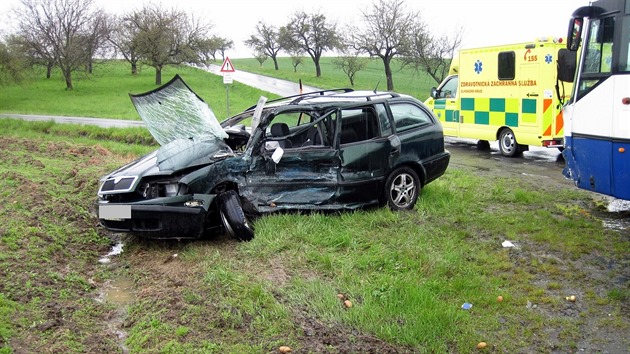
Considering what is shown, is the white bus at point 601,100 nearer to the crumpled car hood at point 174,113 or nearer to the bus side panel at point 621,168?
the bus side panel at point 621,168

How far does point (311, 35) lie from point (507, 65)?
4327 centimetres

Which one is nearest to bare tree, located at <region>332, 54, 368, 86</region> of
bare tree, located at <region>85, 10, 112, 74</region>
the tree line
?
the tree line

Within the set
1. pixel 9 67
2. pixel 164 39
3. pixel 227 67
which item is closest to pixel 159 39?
pixel 164 39

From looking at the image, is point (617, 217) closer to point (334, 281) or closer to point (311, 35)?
point (334, 281)

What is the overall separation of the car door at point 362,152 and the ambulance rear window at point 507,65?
22.7ft

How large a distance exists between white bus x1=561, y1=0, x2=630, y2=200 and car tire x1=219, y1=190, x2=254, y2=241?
4193mm

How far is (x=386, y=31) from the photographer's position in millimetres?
39469

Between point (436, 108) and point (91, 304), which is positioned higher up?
point (436, 108)

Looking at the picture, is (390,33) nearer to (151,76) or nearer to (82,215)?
(151,76)

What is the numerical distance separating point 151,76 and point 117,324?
4869cm

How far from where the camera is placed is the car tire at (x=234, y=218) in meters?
6.42

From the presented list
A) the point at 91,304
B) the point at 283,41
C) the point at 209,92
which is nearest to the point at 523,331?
the point at 91,304

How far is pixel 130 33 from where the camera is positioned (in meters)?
41.8

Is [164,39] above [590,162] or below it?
above
